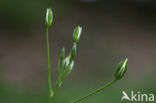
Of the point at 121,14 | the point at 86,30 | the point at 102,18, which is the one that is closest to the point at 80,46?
the point at 86,30

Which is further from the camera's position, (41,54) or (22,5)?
(22,5)

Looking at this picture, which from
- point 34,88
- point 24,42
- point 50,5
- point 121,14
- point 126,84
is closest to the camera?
point 34,88

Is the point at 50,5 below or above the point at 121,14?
above

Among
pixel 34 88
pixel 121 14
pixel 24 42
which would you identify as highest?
pixel 34 88

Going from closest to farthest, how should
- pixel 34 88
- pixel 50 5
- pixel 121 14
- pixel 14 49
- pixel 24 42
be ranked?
pixel 34 88 → pixel 14 49 → pixel 24 42 → pixel 50 5 → pixel 121 14

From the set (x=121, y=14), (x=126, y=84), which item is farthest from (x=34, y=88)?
(x=121, y=14)

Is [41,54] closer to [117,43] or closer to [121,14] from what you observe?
[117,43]

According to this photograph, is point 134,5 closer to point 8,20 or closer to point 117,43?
point 117,43
